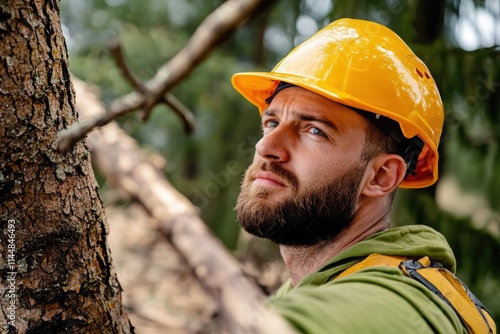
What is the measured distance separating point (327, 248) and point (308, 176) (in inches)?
12.6

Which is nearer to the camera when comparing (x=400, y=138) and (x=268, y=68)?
(x=400, y=138)

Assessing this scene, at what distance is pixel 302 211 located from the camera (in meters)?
1.92

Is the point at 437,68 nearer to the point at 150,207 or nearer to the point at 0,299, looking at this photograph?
the point at 150,207

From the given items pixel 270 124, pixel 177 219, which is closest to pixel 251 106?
pixel 177 219

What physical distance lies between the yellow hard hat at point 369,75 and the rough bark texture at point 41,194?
0.95m

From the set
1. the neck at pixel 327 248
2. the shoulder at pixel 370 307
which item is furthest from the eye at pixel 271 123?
the shoulder at pixel 370 307

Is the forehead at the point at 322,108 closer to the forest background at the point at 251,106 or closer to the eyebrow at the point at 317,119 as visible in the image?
the eyebrow at the point at 317,119

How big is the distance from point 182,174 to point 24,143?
6.86 meters

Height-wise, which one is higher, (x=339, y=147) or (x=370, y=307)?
(x=339, y=147)

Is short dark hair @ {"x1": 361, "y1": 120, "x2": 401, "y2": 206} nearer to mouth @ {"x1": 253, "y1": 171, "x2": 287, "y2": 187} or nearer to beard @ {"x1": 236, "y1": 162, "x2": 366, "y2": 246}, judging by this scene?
beard @ {"x1": 236, "y1": 162, "x2": 366, "y2": 246}

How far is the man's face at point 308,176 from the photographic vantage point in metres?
1.94

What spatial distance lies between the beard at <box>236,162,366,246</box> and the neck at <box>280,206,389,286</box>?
2 cm

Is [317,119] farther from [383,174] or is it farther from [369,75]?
[383,174]

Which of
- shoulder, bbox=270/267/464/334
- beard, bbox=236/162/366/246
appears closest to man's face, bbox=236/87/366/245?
beard, bbox=236/162/366/246
